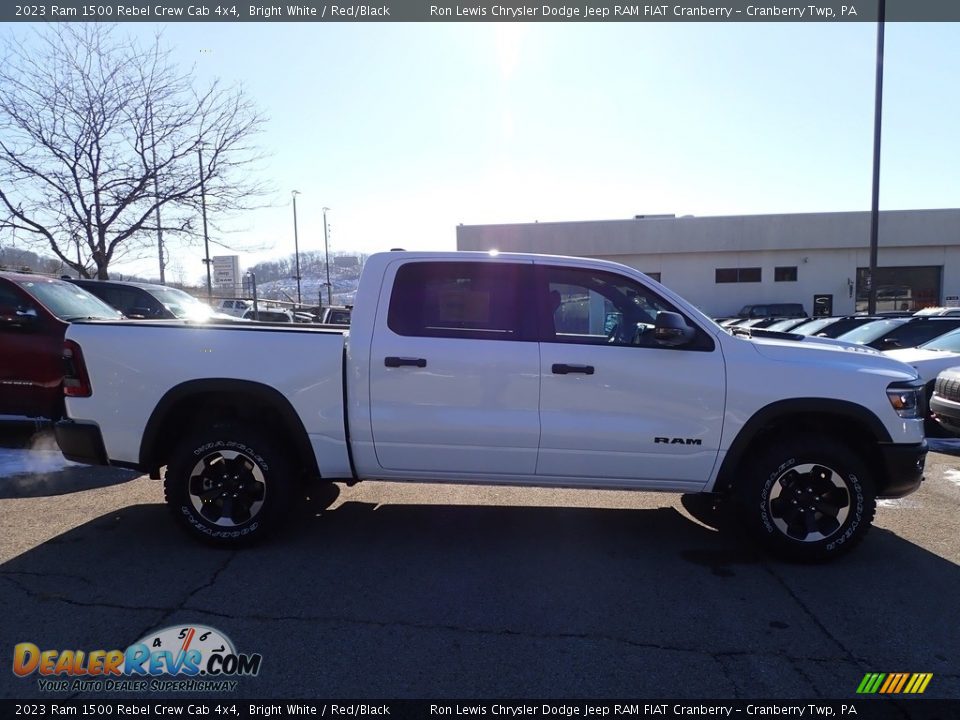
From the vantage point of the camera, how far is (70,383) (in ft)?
14.1

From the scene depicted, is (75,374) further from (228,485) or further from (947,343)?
(947,343)

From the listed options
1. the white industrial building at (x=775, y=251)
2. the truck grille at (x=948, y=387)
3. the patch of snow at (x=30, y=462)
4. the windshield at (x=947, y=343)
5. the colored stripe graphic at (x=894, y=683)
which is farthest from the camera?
the white industrial building at (x=775, y=251)

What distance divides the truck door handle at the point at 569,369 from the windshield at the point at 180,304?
8641 millimetres

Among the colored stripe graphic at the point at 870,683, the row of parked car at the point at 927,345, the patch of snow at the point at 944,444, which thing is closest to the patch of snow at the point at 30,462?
the colored stripe graphic at the point at 870,683

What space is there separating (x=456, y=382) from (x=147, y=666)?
2.31m

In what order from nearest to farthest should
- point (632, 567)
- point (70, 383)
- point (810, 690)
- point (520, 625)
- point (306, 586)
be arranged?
point (810, 690)
point (520, 625)
point (306, 586)
point (632, 567)
point (70, 383)

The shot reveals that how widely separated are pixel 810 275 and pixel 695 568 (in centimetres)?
3353

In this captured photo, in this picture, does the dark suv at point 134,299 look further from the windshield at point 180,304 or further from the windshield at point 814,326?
the windshield at point 814,326

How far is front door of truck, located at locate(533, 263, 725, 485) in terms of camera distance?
404cm

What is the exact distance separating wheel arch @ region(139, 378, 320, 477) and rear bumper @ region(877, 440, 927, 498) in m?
3.94

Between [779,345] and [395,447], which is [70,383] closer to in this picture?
[395,447]

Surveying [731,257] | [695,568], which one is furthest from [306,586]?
[731,257]
